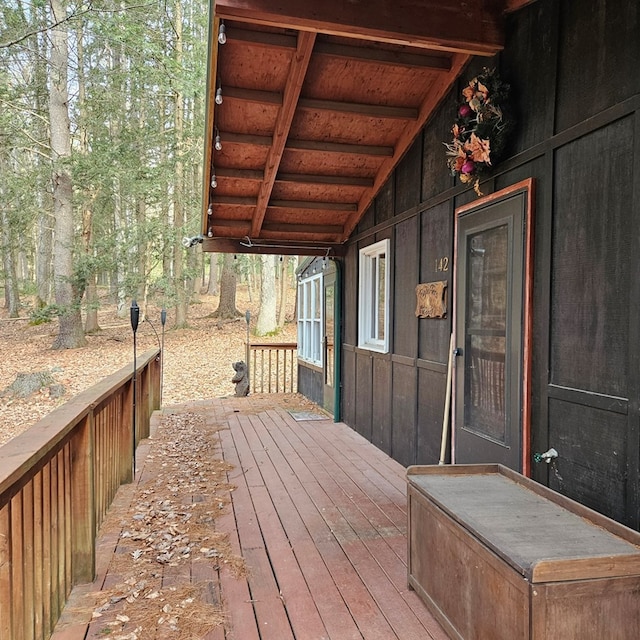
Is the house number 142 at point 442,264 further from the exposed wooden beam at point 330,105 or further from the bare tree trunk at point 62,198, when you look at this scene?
the bare tree trunk at point 62,198

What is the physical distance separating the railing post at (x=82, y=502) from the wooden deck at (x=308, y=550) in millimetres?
104

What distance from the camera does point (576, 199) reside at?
2.28m

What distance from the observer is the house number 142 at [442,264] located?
140 inches

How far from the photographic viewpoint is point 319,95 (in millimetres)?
3562

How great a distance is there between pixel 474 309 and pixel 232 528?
2.10m

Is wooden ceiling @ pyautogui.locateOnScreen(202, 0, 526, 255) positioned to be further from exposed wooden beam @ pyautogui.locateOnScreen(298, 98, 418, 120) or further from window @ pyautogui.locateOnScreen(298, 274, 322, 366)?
window @ pyautogui.locateOnScreen(298, 274, 322, 366)

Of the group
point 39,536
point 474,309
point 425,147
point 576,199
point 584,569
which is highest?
point 425,147

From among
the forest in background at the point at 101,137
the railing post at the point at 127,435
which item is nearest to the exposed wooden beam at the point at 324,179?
the railing post at the point at 127,435

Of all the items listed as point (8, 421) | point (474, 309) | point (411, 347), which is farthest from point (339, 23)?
point (8, 421)

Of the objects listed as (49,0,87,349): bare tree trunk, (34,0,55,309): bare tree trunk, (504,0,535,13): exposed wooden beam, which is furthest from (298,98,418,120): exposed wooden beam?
(49,0,87,349): bare tree trunk

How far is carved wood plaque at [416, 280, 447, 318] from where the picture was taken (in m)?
3.55

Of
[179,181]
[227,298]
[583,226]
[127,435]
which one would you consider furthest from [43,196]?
[583,226]

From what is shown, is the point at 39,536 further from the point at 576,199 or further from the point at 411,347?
the point at 411,347

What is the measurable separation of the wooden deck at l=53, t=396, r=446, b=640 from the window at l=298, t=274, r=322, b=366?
267 cm
